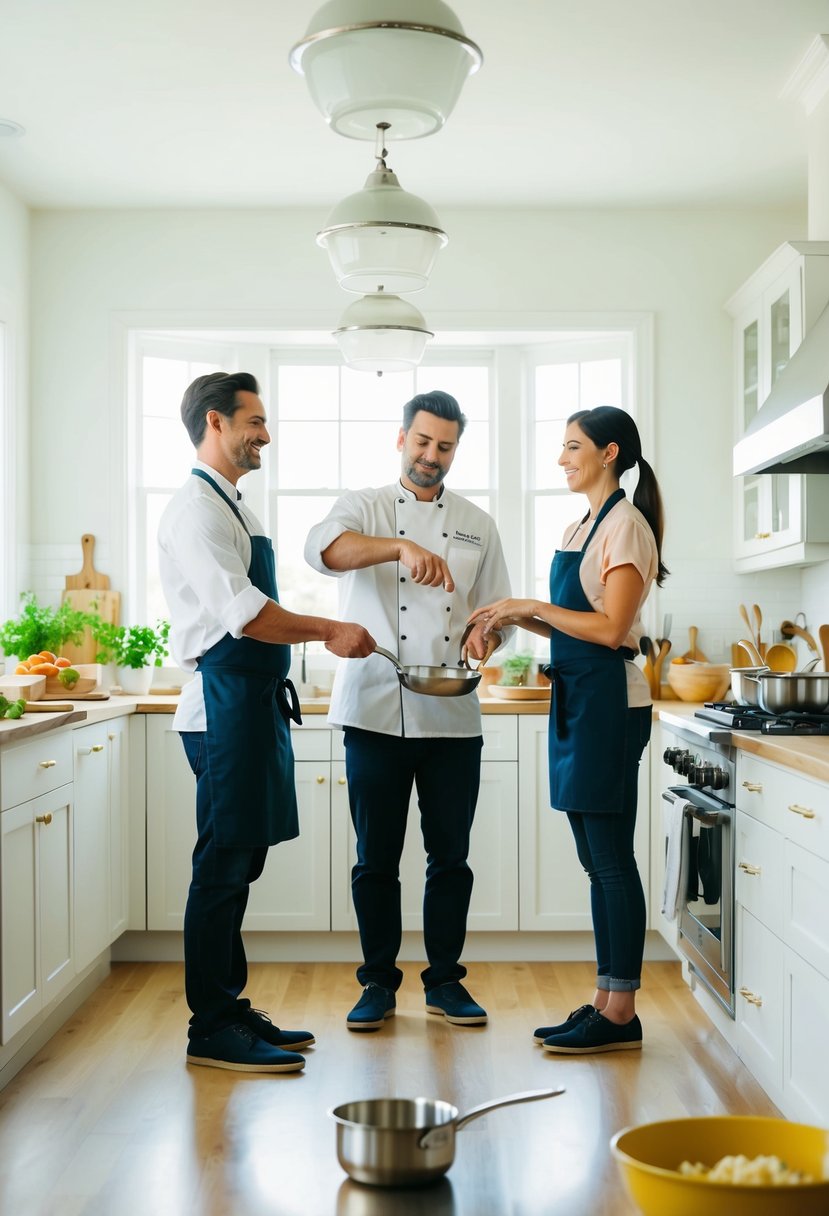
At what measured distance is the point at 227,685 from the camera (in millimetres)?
3008

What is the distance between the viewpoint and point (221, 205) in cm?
498

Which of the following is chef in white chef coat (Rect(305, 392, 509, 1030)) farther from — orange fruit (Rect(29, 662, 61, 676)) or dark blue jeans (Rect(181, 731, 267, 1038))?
orange fruit (Rect(29, 662, 61, 676))

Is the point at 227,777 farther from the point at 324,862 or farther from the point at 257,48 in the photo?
the point at 257,48

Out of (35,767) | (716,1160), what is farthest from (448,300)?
(716,1160)

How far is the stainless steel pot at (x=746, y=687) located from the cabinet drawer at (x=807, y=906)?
2.15 ft

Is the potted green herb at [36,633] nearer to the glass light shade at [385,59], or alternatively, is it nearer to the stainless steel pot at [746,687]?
the stainless steel pot at [746,687]

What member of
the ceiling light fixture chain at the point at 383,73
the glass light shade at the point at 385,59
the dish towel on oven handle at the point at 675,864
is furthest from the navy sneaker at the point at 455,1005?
the glass light shade at the point at 385,59

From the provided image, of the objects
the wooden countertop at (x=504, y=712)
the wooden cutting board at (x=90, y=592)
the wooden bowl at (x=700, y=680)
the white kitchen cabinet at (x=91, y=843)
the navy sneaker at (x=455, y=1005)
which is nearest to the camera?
the wooden countertop at (x=504, y=712)

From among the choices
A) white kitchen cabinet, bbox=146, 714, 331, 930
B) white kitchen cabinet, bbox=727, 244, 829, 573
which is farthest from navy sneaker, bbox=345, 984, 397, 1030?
white kitchen cabinet, bbox=727, 244, 829, 573

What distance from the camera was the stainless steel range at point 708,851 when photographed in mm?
3162

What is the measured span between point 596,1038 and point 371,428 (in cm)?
292

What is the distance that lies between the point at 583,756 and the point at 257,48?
91.4 inches

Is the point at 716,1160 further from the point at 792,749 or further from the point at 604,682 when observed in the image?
the point at 604,682

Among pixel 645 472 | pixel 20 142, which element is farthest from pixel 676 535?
pixel 20 142
